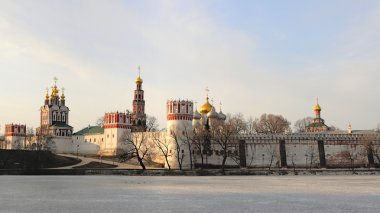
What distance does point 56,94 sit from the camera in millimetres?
99188

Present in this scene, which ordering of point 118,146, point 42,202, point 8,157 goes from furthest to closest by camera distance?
point 118,146 < point 8,157 < point 42,202

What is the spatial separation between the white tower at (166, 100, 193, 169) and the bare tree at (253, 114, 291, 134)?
31034 millimetres

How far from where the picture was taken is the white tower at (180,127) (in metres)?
73.8

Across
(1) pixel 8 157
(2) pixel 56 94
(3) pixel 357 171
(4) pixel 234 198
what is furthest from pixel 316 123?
(4) pixel 234 198

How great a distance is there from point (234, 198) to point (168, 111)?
45495 millimetres

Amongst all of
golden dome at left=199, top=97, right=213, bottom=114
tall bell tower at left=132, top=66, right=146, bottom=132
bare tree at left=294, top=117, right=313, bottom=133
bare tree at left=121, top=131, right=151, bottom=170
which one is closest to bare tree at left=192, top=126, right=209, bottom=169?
bare tree at left=121, top=131, right=151, bottom=170

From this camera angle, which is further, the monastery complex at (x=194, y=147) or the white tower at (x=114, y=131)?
the white tower at (x=114, y=131)

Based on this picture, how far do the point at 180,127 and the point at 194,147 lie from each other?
12.5 feet

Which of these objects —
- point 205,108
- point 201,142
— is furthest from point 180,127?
point 205,108

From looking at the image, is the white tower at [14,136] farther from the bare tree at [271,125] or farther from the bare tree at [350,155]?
the bare tree at [350,155]

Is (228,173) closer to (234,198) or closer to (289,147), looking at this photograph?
(289,147)

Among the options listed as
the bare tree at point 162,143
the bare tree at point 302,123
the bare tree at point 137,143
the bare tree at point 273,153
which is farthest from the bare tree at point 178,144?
the bare tree at point 302,123

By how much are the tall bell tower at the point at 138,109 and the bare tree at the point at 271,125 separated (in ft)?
78.1

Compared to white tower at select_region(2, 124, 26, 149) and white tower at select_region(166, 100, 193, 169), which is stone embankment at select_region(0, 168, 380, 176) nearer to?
white tower at select_region(166, 100, 193, 169)
